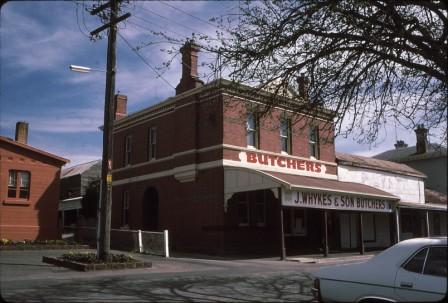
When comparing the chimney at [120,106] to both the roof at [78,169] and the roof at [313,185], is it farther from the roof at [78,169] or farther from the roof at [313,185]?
the roof at [313,185]

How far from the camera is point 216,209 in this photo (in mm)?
25469

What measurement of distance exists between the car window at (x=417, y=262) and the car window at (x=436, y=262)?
7 centimetres

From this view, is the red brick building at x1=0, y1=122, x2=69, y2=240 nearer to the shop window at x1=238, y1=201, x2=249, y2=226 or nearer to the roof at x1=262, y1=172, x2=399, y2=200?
the shop window at x1=238, y1=201, x2=249, y2=226

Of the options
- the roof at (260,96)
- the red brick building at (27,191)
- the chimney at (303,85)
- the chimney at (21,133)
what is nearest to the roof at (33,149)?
the red brick building at (27,191)

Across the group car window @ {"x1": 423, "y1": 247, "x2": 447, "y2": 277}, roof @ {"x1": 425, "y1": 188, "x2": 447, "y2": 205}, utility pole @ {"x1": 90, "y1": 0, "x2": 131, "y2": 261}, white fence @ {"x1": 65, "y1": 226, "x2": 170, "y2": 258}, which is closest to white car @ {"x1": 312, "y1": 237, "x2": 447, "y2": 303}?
car window @ {"x1": 423, "y1": 247, "x2": 447, "y2": 277}

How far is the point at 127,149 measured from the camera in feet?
110

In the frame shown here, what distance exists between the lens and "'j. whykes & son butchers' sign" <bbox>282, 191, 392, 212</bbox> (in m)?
23.5

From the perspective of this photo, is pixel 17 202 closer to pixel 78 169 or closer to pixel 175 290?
pixel 78 169

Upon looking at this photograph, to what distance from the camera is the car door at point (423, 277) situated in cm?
621

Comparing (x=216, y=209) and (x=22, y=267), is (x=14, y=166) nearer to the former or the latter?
(x=216, y=209)

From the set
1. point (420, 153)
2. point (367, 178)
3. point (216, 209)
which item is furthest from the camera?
point (420, 153)

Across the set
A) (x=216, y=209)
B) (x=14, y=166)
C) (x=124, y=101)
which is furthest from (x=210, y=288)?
(x=124, y=101)

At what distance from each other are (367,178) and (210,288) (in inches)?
914

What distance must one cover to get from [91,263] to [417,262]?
11.9 m
